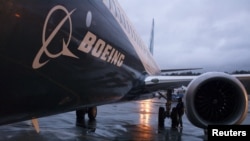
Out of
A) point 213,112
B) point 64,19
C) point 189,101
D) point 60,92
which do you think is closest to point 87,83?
point 60,92

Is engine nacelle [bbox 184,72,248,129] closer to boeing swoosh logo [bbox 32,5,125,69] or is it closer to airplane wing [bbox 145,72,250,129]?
airplane wing [bbox 145,72,250,129]

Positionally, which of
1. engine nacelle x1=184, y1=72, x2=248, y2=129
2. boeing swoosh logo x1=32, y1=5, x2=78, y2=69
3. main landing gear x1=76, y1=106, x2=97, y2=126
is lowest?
main landing gear x1=76, y1=106, x2=97, y2=126

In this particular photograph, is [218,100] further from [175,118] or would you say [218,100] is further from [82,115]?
[82,115]

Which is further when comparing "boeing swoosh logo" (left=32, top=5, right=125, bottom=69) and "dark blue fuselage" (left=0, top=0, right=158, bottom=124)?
"boeing swoosh logo" (left=32, top=5, right=125, bottom=69)

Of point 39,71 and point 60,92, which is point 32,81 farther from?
point 60,92

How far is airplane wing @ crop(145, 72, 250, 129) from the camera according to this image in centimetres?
625

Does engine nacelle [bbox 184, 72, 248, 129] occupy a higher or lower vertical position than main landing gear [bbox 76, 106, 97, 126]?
higher

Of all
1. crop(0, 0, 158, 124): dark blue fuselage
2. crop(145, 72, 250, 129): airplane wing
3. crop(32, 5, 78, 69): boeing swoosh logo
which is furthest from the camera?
crop(145, 72, 250, 129): airplane wing

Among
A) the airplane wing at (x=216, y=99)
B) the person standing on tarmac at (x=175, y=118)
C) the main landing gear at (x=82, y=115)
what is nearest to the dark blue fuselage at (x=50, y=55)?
the airplane wing at (x=216, y=99)

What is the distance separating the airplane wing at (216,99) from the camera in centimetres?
625

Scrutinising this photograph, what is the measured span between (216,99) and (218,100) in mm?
41

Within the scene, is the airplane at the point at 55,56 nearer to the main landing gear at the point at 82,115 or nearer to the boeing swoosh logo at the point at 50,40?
the boeing swoosh logo at the point at 50,40

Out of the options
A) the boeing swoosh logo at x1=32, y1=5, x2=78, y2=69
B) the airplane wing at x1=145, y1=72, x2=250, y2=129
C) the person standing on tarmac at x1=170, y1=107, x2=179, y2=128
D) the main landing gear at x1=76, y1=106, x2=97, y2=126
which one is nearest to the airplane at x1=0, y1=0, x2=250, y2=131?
the boeing swoosh logo at x1=32, y1=5, x2=78, y2=69

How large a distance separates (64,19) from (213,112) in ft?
13.5
